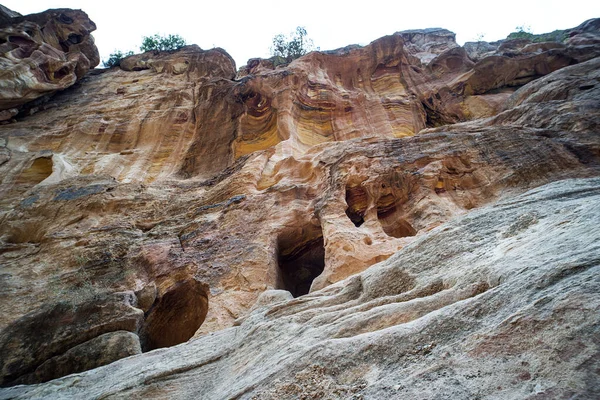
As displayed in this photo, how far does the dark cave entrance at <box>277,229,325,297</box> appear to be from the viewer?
34.3ft

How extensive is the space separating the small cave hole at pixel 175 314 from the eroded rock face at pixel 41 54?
15.6 m

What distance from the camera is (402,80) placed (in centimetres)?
2042

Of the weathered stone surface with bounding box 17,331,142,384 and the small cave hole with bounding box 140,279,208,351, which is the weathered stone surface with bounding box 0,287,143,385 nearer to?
the weathered stone surface with bounding box 17,331,142,384

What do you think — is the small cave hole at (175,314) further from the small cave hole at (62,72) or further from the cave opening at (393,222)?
the small cave hole at (62,72)

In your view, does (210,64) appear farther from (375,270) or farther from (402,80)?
(375,270)

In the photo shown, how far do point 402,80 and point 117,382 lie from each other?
772 inches

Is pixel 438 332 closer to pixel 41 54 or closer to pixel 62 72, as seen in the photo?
pixel 41 54

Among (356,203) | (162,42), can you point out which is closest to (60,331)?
(356,203)

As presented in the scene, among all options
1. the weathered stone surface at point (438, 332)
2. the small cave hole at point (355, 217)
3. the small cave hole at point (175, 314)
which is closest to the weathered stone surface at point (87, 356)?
the weathered stone surface at point (438, 332)

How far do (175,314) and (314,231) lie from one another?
4.30 m

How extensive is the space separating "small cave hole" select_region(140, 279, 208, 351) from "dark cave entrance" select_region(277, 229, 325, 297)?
7.54 feet

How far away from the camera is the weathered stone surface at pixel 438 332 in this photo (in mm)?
2207

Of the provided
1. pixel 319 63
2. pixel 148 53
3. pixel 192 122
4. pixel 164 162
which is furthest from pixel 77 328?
pixel 148 53

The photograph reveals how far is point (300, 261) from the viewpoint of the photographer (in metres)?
10.9
